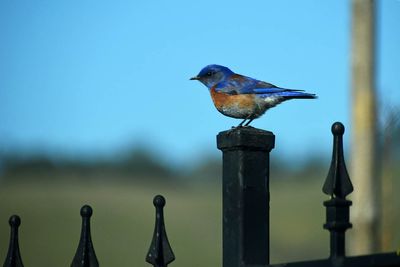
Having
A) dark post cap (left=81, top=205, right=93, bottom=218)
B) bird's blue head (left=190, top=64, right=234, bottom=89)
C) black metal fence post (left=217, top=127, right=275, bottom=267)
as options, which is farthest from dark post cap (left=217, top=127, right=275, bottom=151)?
bird's blue head (left=190, top=64, right=234, bottom=89)

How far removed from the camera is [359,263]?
272 centimetres

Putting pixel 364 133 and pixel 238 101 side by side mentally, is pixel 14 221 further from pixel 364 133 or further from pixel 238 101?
pixel 364 133

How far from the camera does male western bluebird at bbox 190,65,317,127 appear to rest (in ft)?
16.1

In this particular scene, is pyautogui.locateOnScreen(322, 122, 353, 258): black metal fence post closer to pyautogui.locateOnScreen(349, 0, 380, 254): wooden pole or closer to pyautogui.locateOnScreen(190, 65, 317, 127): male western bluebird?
pyautogui.locateOnScreen(190, 65, 317, 127): male western bluebird

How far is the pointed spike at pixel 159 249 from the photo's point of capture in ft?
10.4

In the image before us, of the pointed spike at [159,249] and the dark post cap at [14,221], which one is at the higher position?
the dark post cap at [14,221]

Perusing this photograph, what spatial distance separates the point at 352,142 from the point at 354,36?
4.36 ft

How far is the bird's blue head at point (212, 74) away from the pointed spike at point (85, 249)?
2.00m

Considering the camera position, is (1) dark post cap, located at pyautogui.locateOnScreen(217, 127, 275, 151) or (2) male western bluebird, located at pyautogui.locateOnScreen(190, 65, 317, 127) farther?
(2) male western bluebird, located at pyautogui.locateOnScreen(190, 65, 317, 127)

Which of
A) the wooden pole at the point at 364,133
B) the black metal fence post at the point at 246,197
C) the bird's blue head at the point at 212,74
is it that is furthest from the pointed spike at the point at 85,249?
the wooden pole at the point at 364,133

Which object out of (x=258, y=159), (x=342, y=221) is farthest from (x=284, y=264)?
(x=258, y=159)

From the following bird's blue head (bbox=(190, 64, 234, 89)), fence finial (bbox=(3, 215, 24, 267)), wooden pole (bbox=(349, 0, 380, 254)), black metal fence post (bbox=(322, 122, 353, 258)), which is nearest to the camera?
black metal fence post (bbox=(322, 122, 353, 258))

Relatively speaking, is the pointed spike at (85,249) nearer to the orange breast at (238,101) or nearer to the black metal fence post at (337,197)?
the black metal fence post at (337,197)

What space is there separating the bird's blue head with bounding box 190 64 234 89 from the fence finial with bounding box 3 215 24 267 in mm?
1983
